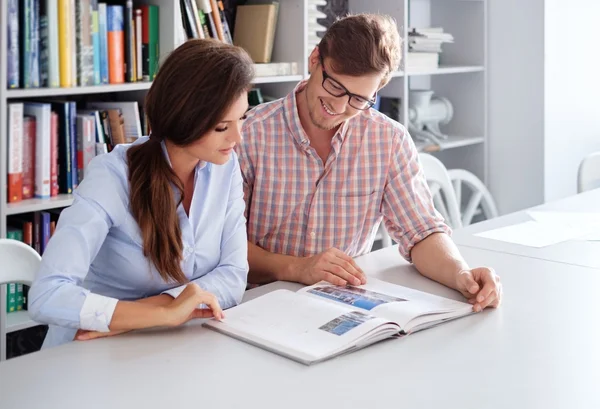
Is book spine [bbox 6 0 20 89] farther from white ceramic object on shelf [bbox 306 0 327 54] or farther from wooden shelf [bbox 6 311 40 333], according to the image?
white ceramic object on shelf [bbox 306 0 327 54]

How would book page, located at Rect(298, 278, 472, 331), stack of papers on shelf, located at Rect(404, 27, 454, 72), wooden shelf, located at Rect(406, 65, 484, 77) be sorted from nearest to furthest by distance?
book page, located at Rect(298, 278, 472, 331)
stack of papers on shelf, located at Rect(404, 27, 454, 72)
wooden shelf, located at Rect(406, 65, 484, 77)

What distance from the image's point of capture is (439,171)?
268 centimetres

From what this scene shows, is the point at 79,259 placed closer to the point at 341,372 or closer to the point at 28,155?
the point at 341,372

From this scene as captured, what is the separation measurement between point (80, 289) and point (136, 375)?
218 millimetres

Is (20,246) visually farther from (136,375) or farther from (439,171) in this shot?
(439,171)

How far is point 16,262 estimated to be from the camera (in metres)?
1.71

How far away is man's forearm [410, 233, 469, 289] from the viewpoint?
1778 millimetres

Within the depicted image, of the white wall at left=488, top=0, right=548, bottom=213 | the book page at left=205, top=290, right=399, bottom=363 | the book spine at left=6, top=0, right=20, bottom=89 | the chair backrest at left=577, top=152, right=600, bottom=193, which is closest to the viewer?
the book page at left=205, top=290, right=399, bottom=363

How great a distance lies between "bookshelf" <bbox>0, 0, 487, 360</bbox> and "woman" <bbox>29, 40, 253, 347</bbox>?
806mm

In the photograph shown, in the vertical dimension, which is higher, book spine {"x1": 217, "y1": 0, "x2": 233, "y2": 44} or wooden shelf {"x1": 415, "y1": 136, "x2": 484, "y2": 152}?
book spine {"x1": 217, "y1": 0, "x2": 233, "y2": 44}

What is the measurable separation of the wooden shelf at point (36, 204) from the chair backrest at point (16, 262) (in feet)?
2.25

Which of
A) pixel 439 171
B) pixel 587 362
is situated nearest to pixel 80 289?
pixel 587 362

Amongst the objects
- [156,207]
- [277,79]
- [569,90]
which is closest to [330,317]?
Answer: [156,207]

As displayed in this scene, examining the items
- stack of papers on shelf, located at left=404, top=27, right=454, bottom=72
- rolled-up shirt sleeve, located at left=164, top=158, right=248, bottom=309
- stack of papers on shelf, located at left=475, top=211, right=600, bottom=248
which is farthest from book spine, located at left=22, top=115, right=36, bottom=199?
stack of papers on shelf, located at left=404, top=27, right=454, bottom=72
